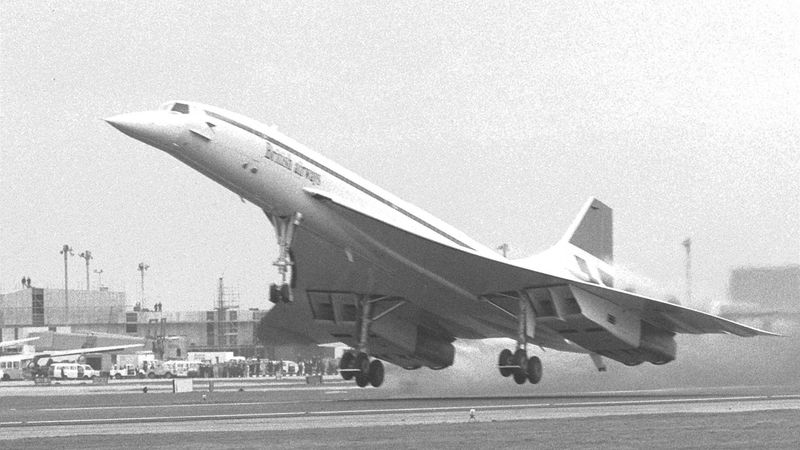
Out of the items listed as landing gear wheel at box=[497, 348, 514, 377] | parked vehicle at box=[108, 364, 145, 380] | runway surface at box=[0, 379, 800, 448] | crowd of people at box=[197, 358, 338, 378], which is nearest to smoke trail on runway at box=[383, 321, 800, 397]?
landing gear wheel at box=[497, 348, 514, 377]

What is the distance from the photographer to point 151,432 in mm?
18266

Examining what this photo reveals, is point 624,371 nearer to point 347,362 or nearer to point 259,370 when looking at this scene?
point 347,362

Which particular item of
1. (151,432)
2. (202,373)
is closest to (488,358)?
(151,432)

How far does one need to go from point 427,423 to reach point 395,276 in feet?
38.4

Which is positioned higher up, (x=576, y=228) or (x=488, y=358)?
(x=576, y=228)

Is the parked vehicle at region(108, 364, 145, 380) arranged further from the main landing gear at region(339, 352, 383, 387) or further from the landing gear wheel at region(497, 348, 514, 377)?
the landing gear wheel at region(497, 348, 514, 377)

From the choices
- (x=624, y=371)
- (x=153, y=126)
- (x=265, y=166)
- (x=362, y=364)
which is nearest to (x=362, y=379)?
(x=362, y=364)

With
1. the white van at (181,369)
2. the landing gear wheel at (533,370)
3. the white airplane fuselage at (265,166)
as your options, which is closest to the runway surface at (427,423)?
the landing gear wheel at (533,370)

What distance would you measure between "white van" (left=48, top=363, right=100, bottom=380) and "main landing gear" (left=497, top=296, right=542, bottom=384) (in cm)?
4001

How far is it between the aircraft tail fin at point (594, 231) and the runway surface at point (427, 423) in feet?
24.7

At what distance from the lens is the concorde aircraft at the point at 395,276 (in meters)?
26.0

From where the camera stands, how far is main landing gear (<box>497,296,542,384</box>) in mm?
30625

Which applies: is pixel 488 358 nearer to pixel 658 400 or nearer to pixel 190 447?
pixel 658 400

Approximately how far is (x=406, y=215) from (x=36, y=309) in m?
94.6
